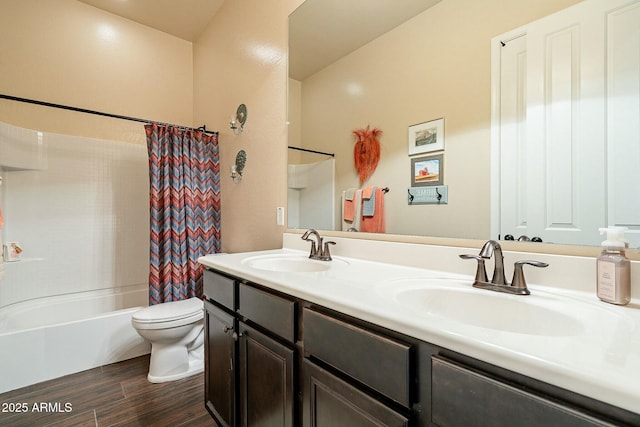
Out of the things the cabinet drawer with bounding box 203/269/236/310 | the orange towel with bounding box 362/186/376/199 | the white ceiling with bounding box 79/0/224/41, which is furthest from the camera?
the white ceiling with bounding box 79/0/224/41

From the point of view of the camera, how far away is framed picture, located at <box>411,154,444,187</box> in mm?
1116

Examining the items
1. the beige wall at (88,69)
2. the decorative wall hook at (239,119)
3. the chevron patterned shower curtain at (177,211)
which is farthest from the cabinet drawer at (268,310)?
the beige wall at (88,69)

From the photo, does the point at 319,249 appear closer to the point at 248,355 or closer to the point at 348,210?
the point at 348,210

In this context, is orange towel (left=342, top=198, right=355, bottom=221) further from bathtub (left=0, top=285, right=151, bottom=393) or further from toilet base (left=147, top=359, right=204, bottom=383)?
bathtub (left=0, top=285, right=151, bottom=393)

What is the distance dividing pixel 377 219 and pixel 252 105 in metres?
1.41

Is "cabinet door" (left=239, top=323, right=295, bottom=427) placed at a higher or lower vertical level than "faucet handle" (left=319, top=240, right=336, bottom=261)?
lower

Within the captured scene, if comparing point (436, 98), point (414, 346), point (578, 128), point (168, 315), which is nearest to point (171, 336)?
point (168, 315)

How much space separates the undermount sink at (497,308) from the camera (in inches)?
25.9

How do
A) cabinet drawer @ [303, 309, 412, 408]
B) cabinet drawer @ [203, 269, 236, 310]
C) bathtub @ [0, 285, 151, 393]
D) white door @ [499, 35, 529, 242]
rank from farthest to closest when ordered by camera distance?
bathtub @ [0, 285, 151, 393] < cabinet drawer @ [203, 269, 236, 310] < white door @ [499, 35, 529, 242] < cabinet drawer @ [303, 309, 412, 408]

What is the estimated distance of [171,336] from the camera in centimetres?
186

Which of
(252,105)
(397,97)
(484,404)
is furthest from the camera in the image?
(252,105)

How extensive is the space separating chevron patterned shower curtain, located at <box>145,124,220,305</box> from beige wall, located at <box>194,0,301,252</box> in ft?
0.68

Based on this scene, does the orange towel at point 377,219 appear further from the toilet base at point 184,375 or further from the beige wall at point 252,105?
the toilet base at point 184,375

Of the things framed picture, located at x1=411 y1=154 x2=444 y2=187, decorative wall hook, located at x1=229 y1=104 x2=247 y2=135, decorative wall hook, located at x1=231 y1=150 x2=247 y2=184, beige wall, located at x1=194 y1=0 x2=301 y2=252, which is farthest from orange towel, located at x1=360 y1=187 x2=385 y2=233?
decorative wall hook, located at x1=229 y1=104 x2=247 y2=135
